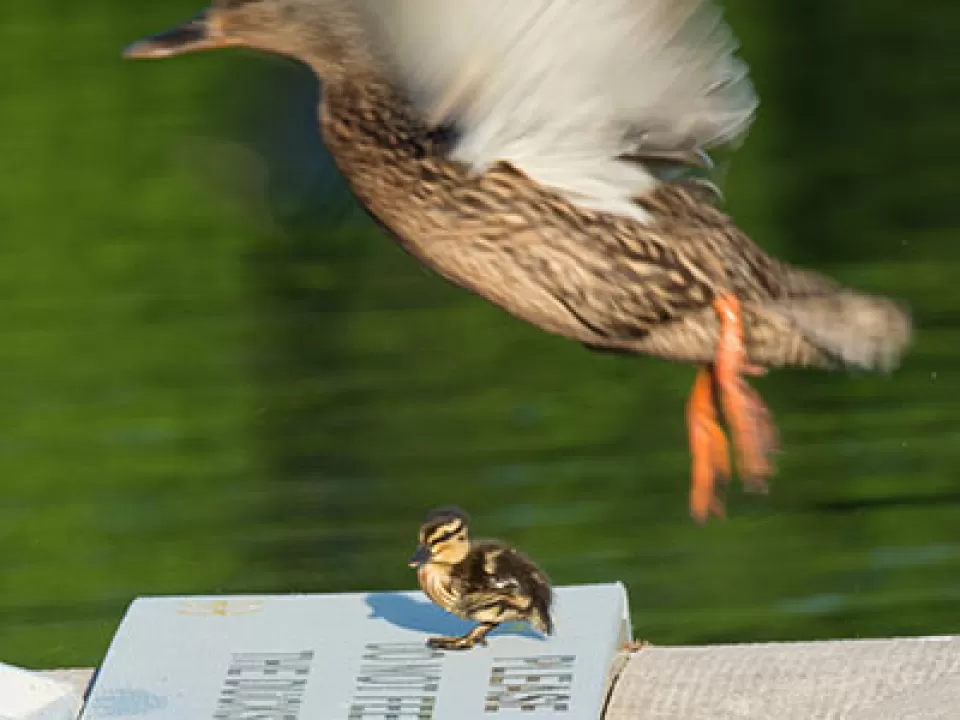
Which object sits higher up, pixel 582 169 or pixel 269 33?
pixel 269 33

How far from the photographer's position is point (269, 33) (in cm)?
350

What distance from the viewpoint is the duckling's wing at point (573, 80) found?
130 inches

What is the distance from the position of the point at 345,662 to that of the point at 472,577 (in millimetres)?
266

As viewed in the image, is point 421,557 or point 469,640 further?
point 469,640

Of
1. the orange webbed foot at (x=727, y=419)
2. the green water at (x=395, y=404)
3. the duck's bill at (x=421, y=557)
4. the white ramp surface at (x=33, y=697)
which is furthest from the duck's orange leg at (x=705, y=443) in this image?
the green water at (x=395, y=404)

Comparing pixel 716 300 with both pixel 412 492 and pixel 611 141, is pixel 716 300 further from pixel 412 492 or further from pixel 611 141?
pixel 412 492

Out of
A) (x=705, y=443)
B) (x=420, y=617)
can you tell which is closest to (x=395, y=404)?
(x=420, y=617)

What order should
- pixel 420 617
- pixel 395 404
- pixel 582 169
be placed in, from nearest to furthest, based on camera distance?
pixel 582 169 < pixel 420 617 < pixel 395 404

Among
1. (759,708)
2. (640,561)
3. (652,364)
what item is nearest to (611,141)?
(759,708)

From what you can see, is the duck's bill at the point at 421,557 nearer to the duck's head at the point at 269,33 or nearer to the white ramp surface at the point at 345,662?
the white ramp surface at the point at 345,662

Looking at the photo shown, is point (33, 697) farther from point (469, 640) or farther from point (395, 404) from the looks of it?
point (395, 404)

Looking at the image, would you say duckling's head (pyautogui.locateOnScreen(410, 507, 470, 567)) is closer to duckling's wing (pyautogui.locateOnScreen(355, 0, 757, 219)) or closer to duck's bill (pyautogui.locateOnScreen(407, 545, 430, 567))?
duck's bill (pyautogui.locateOnScreen(407, 545, 430, 567))

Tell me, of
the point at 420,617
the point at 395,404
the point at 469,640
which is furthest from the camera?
the point at 395,404

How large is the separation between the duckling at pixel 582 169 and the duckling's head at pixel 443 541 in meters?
0.31
